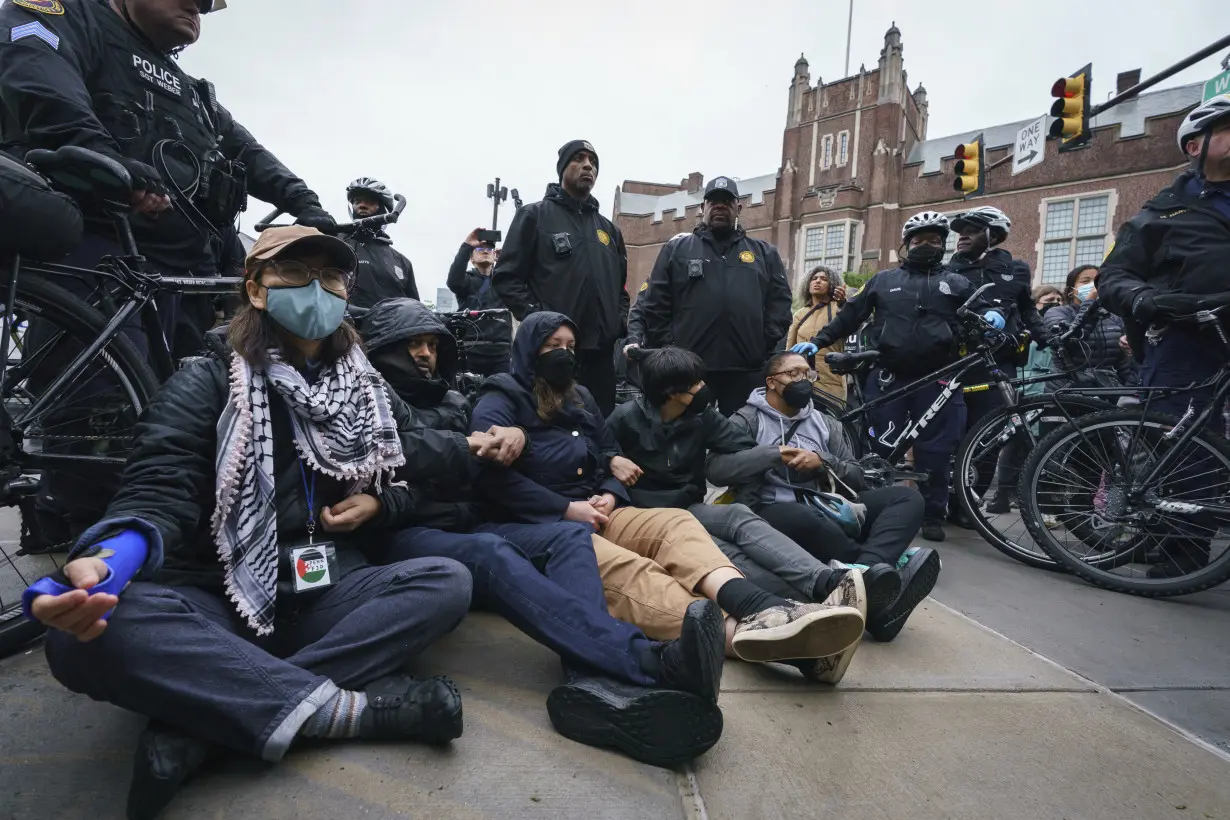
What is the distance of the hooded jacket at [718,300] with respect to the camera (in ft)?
13.4

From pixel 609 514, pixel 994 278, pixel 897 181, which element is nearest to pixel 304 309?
pixel 609 514

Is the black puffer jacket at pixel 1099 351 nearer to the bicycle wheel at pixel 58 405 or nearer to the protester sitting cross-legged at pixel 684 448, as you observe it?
the protester sitting cross-legged at pixel 684 448

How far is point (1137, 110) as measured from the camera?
76.6ft

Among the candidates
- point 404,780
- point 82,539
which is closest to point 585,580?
point 404,780

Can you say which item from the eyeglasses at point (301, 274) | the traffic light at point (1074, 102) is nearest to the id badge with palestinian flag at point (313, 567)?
the eyeglasses at point (301, 274)

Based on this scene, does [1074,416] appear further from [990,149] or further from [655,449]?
[990,149]

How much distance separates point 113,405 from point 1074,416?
4260 millimetres

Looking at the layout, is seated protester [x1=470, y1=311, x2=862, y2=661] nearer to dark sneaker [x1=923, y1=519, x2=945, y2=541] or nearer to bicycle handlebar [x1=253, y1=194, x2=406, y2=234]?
bicycle handlebar [x1=253, y1=194, x2=406, y2=234]

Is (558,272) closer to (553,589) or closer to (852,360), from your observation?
(852,360)

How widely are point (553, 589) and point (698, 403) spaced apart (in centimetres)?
133

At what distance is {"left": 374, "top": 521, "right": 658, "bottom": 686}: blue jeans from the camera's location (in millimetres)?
1740

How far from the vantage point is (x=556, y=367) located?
8.85 ft

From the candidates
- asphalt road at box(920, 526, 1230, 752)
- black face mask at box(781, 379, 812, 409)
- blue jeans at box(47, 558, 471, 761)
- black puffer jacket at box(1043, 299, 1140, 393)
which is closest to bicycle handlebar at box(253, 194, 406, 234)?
blue jeans at box(47, 558, 471, 761)

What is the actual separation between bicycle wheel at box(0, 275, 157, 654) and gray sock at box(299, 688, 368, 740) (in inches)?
41.4
